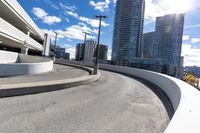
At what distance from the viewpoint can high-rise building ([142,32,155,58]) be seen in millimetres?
141837

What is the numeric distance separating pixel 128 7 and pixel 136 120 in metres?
117

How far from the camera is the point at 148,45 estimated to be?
144875mm

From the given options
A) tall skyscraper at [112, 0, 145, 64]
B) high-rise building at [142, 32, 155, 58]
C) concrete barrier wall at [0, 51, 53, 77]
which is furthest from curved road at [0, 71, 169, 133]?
high-rise building at [142, 32, 155, 58]

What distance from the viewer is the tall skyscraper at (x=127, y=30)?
114700 mm

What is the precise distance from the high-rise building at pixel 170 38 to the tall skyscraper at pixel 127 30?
17.9m

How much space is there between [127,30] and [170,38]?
31897 mm

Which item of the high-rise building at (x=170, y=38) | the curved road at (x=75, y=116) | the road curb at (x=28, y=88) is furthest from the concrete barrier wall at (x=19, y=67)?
the high-rise building at (x=170, y=38)

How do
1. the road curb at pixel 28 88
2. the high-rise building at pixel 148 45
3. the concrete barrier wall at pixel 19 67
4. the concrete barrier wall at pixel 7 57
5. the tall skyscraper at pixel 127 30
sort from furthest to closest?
the high-rise building at pixel 148 45 → the tall skyscraper at pixel 127 30 → the concrete barrier wall at pixel 7 57 → the concrete barrier wall at pixel 19 67 → the road curb at pixel 28 88

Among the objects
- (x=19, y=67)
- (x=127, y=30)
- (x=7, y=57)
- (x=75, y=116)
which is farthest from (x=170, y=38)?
(x=75, y=116)

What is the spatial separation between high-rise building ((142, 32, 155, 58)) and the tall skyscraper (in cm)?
1660

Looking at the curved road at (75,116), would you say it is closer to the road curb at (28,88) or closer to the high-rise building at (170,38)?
the road curb at (28,88)

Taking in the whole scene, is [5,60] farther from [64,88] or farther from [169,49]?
[169,49]

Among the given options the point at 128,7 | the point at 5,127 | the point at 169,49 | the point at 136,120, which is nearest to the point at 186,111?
the point at 136,120

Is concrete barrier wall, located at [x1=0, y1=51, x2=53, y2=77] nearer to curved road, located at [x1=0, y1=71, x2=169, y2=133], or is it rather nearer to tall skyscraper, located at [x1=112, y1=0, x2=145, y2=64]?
curved road, located at [x1=0, y1=71, x2=169, y2=133]
